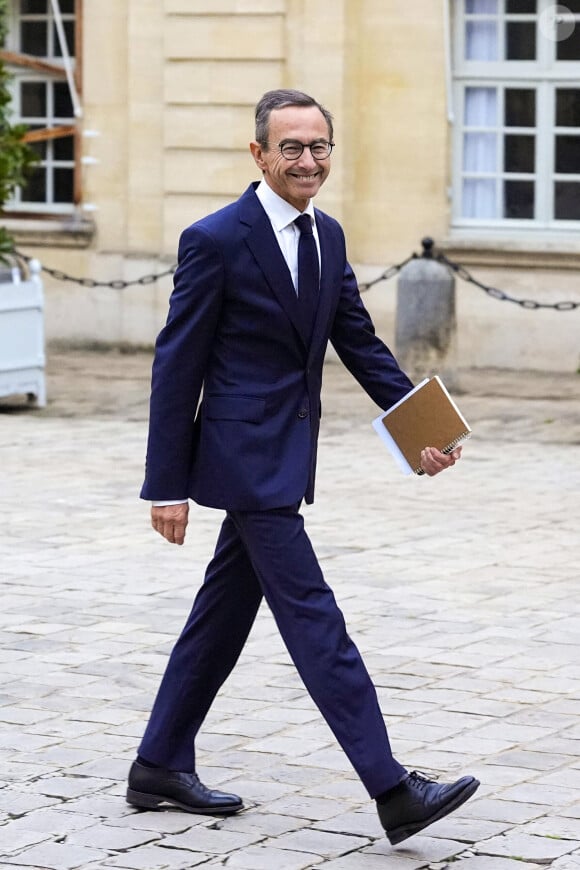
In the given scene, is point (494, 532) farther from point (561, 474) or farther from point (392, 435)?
point (392, 435)

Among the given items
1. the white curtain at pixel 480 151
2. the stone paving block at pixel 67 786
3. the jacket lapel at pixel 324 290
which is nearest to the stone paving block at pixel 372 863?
the stone paving block at pixel 67 786

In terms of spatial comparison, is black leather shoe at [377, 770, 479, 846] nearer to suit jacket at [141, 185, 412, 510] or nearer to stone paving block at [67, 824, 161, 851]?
stone paving block at [67, 824, 161, 851]

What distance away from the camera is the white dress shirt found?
4.43 meters

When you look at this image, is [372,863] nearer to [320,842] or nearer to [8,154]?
[320,842]

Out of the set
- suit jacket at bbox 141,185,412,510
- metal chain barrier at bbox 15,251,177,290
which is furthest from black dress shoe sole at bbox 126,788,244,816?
→ metal chain barrier at bbox 15,251,177,290

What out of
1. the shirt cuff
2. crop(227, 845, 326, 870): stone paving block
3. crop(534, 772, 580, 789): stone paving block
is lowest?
crop(227, 845, 326, 870): stone paving block

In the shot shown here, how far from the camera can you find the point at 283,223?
4.44 meters

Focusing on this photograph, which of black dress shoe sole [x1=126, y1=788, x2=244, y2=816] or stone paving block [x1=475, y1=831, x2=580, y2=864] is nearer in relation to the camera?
stone paving block [x1=475, y1=831, x2=580, y2=864]

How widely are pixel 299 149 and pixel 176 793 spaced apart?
1.54m

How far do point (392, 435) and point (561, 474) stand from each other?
18.8 feet

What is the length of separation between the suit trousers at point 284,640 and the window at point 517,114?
38.3ft

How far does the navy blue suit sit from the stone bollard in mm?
8884

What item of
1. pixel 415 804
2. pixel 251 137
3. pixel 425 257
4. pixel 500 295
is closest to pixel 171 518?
pixel 415 804

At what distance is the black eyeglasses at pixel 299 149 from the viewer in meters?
4.30
